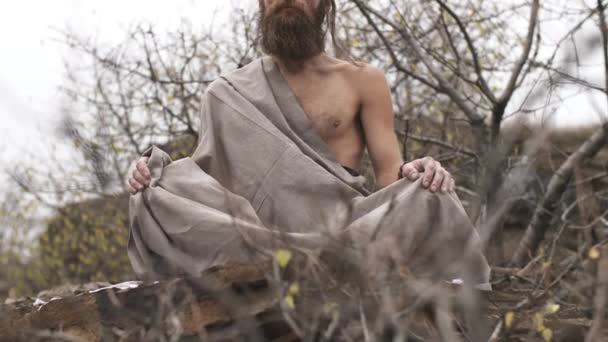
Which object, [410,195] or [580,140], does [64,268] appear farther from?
[410,195]

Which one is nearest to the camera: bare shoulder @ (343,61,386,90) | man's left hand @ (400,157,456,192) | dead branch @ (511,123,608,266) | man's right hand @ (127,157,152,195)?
man's left hand @ (400,157,456,192)

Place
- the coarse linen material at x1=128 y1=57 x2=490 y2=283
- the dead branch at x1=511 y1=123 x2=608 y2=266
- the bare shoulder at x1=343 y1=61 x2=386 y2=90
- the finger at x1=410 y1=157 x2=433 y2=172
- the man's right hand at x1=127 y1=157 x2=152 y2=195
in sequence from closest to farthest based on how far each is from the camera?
the coarse linen material at x1=128 y1=57 x2=490 y2=283 → the finger at x1=410 y1=157 x2=433 y2=172 → the man's right hand at x1=127 y1=157 x2=152 y2=195 → the bare shoulder at x1=343 y1=61 x2=386 y2=90 → the dead branch at x1=511 y1=123 x2=608 y2=266

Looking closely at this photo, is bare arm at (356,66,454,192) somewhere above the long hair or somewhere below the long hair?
below

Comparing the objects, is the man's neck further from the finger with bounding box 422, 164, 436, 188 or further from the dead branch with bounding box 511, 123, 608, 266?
the dead branch with bounding box 511, 123, 608, 266

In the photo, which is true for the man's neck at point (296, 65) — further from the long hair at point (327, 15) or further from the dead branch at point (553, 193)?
the dead branch at point (553, 193)

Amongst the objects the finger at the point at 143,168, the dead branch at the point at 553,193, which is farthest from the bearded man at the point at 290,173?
the dead branch at the point at 553,193

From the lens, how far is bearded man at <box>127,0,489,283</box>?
4.63 meters

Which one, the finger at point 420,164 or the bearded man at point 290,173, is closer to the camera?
the bearded man at point 290,173

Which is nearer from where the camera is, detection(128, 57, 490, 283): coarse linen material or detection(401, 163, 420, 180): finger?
detection(128, 57, 490, 283): coarse linen material

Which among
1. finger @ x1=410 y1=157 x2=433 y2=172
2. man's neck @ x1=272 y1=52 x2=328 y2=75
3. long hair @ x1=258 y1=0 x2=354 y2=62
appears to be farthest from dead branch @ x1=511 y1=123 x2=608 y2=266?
finger @ x1=410 y1=157 x2=433 y2=172

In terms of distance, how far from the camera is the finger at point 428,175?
4.67 m

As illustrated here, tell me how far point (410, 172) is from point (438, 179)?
18cm

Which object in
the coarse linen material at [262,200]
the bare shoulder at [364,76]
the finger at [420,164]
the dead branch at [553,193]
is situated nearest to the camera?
the coarse linen material at [262,200]

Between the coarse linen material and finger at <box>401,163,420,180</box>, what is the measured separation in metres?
0.03
